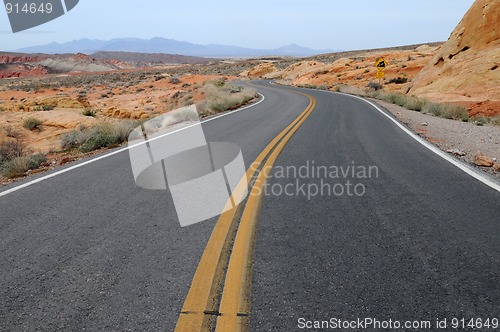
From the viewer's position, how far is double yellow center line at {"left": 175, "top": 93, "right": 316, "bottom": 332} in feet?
7.47

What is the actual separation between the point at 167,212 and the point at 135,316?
1.91 meters

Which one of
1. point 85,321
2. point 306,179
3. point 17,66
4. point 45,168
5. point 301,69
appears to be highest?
point 85,321

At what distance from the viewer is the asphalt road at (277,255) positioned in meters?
2.40

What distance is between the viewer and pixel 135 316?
2.35 m

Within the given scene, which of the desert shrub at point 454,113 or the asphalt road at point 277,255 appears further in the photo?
the desert shrub at point 454,113

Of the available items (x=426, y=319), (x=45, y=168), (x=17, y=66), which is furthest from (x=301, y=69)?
(x=17, y=66)

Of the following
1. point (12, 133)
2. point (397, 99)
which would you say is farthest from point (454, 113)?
point (12, 133)

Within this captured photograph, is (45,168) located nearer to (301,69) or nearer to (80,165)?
(80,165)

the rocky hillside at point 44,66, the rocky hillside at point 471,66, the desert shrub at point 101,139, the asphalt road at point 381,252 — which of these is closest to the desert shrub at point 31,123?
the desert shrub at point 101,139

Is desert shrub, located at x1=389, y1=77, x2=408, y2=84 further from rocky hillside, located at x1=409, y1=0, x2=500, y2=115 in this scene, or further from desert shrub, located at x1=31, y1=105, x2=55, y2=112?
desert shrub, located at x1=31, y1=105, x2=55, y2=112

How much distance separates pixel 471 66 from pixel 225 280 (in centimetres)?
2454

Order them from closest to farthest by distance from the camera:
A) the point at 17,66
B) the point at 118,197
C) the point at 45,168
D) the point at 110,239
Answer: the point at 110,239 < the point at 118,197 < the point at 45,168 < the point at 17,66

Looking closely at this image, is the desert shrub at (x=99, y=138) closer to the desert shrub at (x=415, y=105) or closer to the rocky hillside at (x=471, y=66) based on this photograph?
the desert shrub at (x=415, y=105)

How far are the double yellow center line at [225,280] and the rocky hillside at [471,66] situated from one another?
1714 cm
